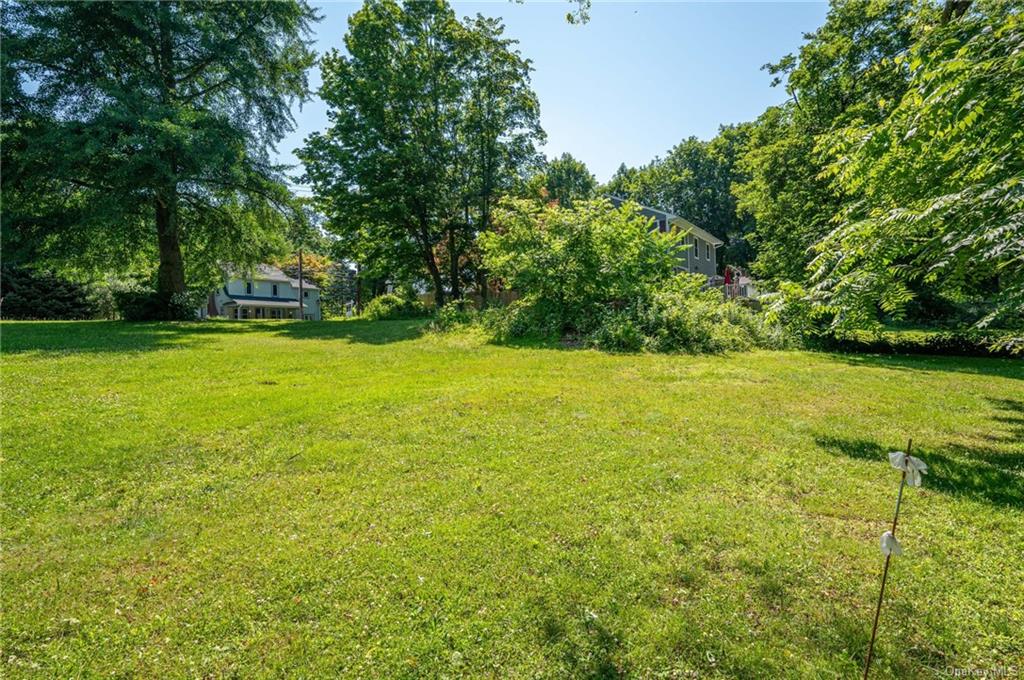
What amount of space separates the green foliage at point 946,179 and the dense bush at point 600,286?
665cm

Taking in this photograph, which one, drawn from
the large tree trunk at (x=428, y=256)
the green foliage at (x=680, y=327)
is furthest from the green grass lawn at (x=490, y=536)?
the large tree trunk at (x=428, y=256)

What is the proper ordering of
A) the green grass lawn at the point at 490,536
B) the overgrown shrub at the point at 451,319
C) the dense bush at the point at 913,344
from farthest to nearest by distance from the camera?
the overgrown shrub at the point at 451,319 → the dense bush at the point at 913,344 → the green grass lawn at the point at 490,536

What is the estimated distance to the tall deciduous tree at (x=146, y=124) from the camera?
13047 mm

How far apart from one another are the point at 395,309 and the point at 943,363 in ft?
70.1

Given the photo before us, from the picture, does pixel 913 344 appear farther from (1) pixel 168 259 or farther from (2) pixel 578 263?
(1) pixel 168 259

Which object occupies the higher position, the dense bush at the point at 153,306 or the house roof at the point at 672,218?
the house roof at the point at 672,218

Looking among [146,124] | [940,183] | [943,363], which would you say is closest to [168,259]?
[146,124]

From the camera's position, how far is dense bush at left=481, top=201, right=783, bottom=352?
11664 millimetres

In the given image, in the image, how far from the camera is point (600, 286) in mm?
12695

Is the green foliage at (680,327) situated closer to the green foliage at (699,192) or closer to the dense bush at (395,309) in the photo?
the dense bush at (395,309)

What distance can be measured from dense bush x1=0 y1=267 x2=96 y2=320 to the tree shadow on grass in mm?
36855

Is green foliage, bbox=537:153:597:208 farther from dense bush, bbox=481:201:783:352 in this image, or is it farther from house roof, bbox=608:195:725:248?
dense bush, bbox=481:201:783:352

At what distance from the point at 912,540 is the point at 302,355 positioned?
9.25 meters

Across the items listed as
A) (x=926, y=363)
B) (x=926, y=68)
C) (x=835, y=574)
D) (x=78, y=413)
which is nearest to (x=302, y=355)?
(x=78, y=413)
